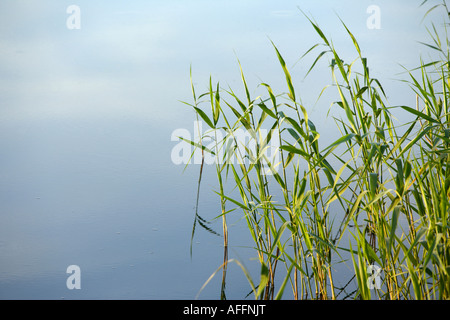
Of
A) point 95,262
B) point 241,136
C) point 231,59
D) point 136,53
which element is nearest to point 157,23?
point 136,53

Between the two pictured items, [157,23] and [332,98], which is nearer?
[332,98]

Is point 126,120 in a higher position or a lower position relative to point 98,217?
higher

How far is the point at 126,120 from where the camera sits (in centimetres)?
280

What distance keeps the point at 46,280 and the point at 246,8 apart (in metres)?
2.61

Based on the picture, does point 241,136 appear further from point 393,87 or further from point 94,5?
point 94,5

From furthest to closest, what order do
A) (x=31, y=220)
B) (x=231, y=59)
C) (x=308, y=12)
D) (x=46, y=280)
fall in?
1. (x=308, y=12)
2. (x=231, y=59)
3. (x=31, y=220)
4. (x=46, y=280)

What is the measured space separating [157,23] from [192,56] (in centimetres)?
65

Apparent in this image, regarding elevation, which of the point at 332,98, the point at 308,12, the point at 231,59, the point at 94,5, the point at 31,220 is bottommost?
Result: the point at 31,220

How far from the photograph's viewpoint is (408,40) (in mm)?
3377

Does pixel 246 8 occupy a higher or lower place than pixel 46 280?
higher

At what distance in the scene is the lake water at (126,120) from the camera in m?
1.81

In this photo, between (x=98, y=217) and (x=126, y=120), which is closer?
(x=98, y=217)

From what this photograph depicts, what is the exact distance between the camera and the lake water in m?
1.81
